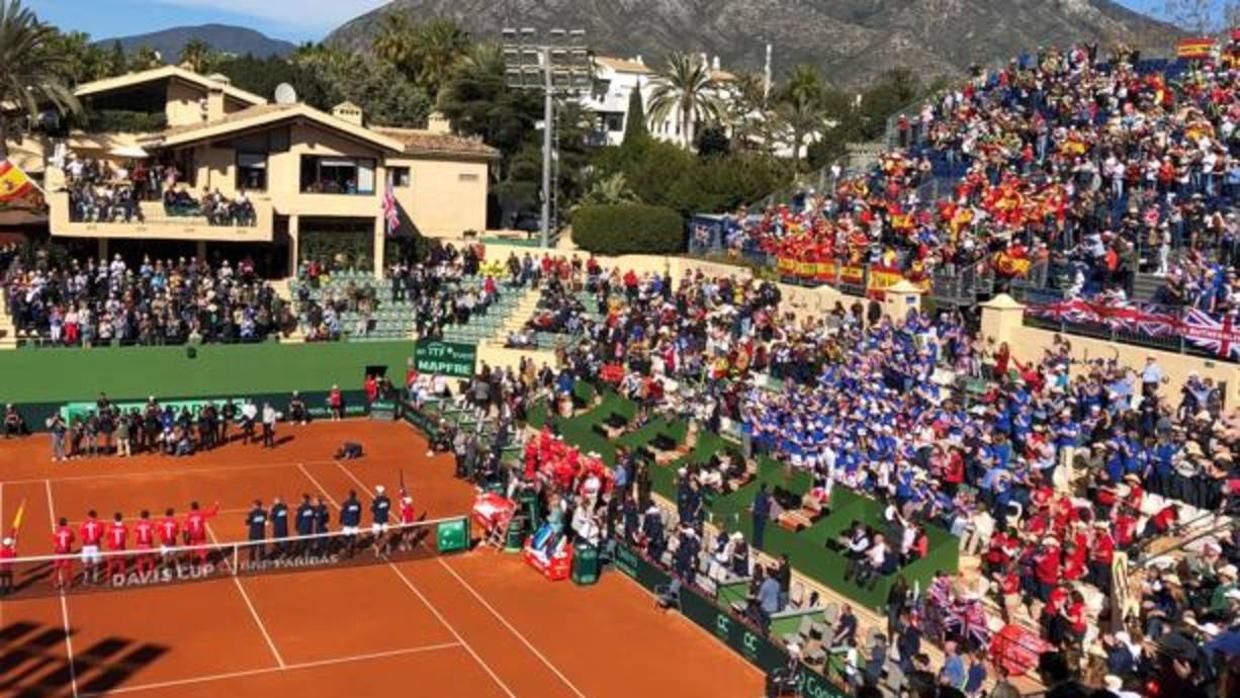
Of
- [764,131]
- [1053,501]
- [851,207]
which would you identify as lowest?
[1053,501]

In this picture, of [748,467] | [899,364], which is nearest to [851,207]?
[899,364]

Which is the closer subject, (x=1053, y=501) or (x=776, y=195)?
(x=1053, y=501)

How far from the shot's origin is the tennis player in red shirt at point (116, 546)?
24.7 meters

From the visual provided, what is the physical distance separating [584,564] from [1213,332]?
14.1 metres

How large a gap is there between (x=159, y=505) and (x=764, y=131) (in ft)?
191

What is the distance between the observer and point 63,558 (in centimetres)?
2400

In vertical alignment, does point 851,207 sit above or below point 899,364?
above

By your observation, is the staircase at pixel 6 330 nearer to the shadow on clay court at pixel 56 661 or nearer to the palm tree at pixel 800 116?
the shadow on clay court at pixel 56 661

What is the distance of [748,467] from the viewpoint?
30672mm

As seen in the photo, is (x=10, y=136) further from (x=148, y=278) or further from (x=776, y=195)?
(x=776, y=195)

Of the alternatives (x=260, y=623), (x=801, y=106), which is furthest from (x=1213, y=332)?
(x=801, y=106)

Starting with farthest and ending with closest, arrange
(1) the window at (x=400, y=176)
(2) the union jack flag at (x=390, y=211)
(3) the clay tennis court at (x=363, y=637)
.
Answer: (1) the window at (x=400, y=176), (2) the union jack flag at (x=390, y=211), (3) the clay tennis court at (x=363, y=637)

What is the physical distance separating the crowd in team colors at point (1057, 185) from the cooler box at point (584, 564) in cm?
1449

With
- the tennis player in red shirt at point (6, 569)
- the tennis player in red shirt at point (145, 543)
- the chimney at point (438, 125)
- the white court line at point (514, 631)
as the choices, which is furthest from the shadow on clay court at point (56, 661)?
the chimney at point (438, 125)
